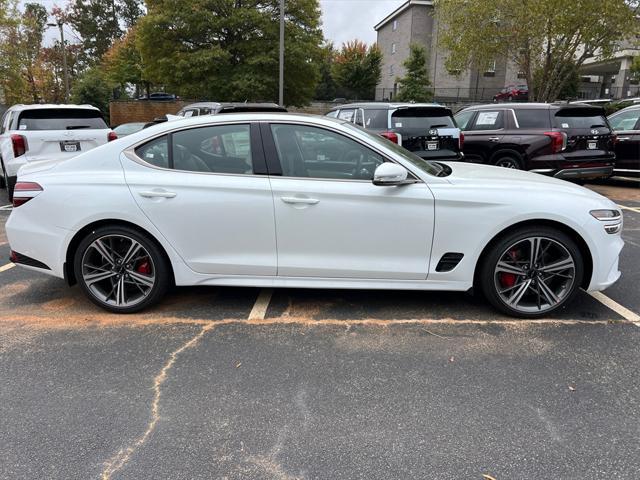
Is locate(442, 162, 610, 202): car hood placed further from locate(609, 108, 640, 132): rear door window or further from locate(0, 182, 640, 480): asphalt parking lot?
locate(609, 108, 640, 132): rear door window

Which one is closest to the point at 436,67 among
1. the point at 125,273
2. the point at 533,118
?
the point at 533,118

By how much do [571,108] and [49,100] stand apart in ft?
142

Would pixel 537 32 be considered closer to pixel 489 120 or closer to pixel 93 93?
pixel 489 120

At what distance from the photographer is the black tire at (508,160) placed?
9.79 metres

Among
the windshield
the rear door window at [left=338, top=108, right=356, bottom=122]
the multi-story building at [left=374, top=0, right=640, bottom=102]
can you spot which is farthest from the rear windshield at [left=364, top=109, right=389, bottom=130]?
the multi-story building at [left=374, top=0, right=640, bottom=102]

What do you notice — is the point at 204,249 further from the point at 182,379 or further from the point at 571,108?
the point at 571,108

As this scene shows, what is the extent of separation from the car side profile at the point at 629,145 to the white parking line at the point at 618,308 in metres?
7.42

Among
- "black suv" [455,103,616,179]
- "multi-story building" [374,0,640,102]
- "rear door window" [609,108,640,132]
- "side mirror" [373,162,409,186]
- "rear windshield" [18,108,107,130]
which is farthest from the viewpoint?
"multi-story building" [374,0,640,102]

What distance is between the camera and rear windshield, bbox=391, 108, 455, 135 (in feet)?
29.1

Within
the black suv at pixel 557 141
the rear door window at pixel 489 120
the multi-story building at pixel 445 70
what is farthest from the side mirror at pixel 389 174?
the multi-story building at pixel 445 70

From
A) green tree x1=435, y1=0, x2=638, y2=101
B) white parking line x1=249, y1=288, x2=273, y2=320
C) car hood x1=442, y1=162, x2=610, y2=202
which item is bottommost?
white parking line x1=249, y1=288, x2=273, y2=320

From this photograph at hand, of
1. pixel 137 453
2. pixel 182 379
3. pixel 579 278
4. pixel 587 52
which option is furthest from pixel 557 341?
pixel 587 52

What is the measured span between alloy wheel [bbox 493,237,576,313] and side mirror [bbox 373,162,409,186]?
992 mm

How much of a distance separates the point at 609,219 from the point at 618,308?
0.87m
